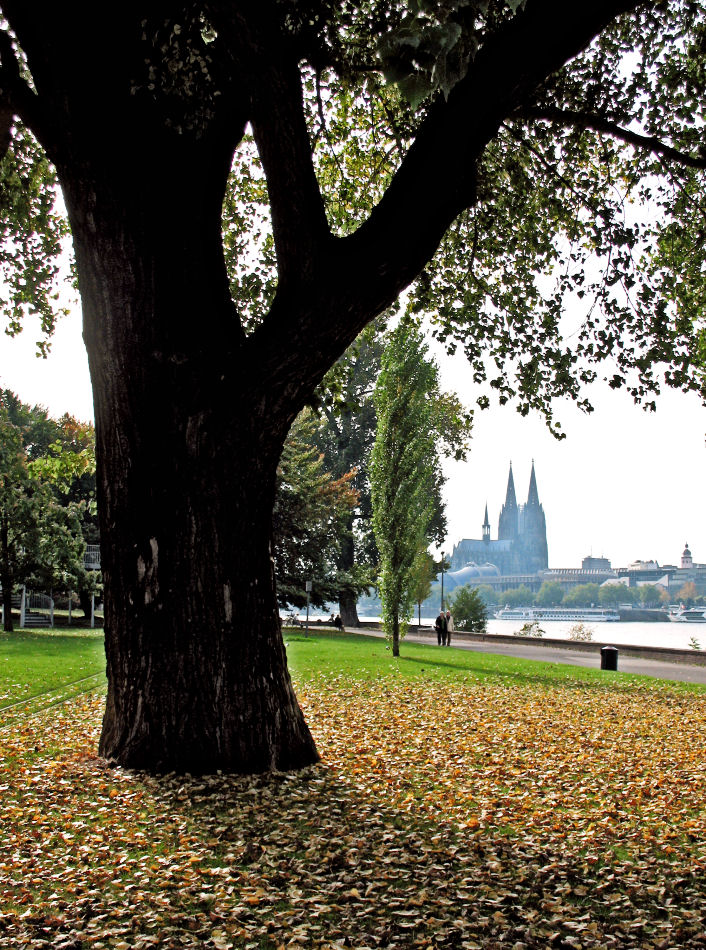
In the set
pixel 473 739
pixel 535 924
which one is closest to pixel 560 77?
pixel 473 739

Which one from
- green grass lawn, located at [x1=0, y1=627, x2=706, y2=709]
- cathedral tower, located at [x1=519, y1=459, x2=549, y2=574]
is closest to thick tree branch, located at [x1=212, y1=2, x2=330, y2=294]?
green grass lawn, located at [x1=0, y1=627, x2=706, y2=709]

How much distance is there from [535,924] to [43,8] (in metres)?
7.60

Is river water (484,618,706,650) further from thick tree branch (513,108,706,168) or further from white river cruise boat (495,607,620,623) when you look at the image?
thick tree branch (513,108,706,168)

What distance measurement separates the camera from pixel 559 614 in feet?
467

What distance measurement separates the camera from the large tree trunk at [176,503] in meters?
6.06

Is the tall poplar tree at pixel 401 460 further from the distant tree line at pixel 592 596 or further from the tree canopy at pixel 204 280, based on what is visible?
the distant tree line at pixel 592 596

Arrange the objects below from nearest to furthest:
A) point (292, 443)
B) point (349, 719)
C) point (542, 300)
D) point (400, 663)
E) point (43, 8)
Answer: point (43, 8)
point (349, 719)
point (542, 300)
point (400, 663)
point (292, 443)

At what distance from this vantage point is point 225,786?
579 cm

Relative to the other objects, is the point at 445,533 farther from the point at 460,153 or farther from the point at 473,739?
the point at 460,153

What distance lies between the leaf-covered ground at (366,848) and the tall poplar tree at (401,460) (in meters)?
14.0

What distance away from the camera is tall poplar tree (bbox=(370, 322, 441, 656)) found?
22000 mm

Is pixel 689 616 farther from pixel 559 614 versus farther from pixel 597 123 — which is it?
pixel 597 123

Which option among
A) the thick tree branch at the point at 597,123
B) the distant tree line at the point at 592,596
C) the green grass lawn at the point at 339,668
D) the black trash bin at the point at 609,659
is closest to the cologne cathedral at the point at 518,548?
the distant tree line at the point at 592,596

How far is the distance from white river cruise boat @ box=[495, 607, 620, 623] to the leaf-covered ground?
124 meters
